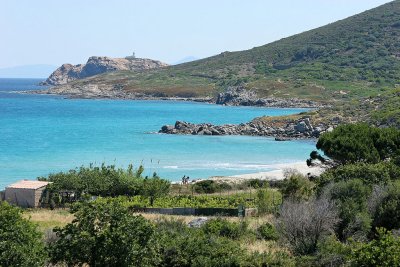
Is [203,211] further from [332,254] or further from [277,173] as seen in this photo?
[277,173]

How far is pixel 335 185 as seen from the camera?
28.8 meters

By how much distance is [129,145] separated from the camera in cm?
8125

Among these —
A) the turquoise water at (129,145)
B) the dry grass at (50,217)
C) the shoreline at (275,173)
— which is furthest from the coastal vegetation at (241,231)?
the turquoise water at (129,145)

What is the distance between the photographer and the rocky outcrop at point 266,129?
92.2 m

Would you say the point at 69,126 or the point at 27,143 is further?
the point at 69,126

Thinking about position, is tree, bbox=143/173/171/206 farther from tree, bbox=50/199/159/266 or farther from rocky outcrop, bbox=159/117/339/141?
rocky outcrop, bbox=159/117/339/141

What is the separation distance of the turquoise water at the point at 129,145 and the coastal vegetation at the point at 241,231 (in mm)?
24171

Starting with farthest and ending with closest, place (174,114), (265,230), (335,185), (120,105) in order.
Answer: (120,105) → (174,114) → (335,185) → (265,230)

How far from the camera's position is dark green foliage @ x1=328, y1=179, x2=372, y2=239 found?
81.0ft

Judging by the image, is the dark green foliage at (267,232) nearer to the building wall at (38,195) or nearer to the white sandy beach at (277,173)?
the building wall at (38,195)

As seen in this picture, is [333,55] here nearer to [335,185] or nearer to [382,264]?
[335,185]

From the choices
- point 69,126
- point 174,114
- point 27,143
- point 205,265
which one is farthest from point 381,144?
point 174,114

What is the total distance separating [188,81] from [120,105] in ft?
141

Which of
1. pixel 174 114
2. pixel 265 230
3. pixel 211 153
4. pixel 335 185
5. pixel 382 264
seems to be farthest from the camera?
pixel 174 114
